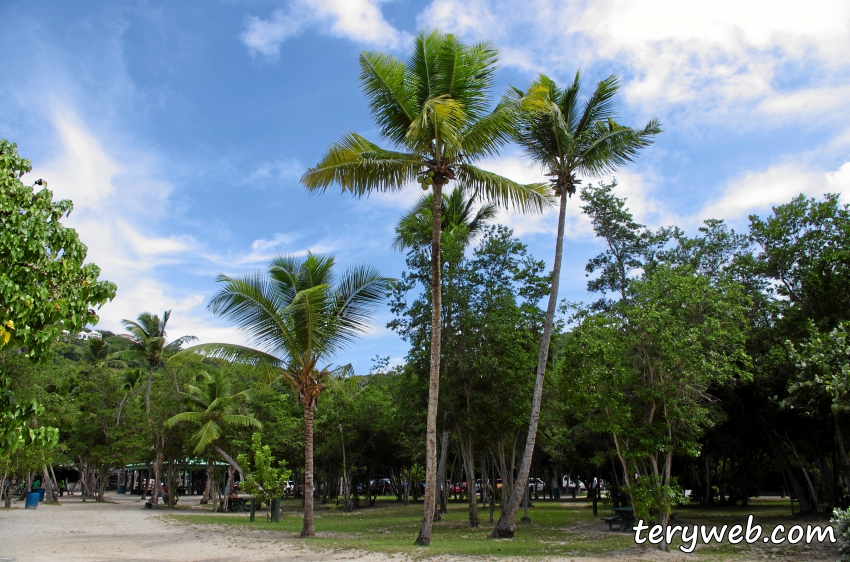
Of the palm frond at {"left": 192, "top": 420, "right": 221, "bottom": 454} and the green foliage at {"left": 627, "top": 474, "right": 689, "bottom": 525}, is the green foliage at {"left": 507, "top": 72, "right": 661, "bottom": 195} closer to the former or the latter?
the green foliage at {"left": 627, "top": 474, "right": 689, "bottom": 525}

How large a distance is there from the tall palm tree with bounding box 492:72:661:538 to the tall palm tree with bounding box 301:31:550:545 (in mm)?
2587

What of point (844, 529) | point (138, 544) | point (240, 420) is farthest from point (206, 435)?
point (844, 529)

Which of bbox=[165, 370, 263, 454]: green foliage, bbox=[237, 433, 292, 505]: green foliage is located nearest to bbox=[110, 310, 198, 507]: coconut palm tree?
bbox=[165, 370, 263, 454]: green foliage

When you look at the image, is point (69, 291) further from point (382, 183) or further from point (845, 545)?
point (845, 545)

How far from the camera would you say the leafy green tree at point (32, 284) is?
Answer: 5.79 metres

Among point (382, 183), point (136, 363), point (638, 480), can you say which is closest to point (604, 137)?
point (382, 183)

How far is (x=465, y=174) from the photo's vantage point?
1427 cm

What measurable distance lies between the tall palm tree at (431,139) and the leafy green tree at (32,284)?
300 inches

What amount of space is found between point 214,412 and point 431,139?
22.0 metres

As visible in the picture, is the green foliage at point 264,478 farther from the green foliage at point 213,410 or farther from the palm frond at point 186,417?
the palm frond at point 186,417

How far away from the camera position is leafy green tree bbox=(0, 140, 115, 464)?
5789 mm

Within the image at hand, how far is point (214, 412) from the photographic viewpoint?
98.0 ft

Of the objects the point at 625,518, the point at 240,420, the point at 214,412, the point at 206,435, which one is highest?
the point at 214,412

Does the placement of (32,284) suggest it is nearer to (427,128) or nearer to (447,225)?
(427,128)
